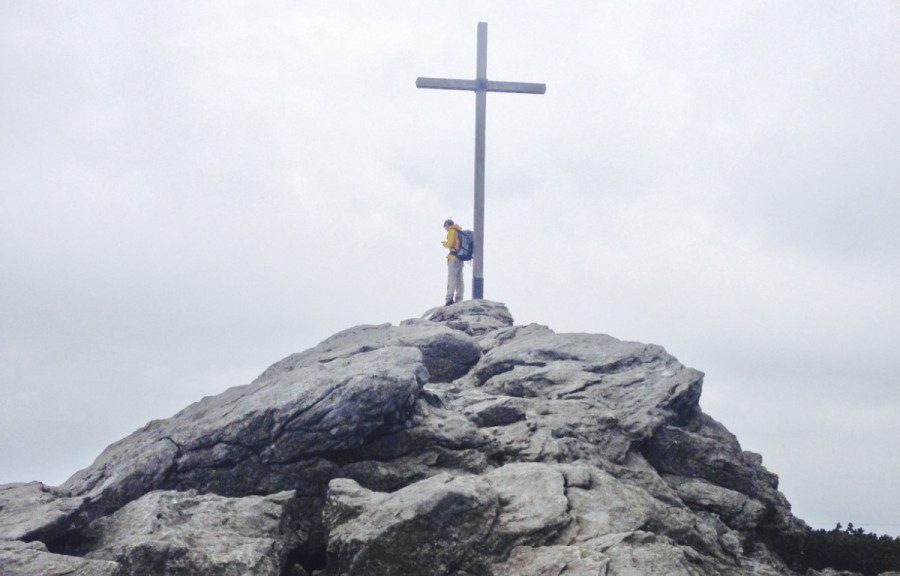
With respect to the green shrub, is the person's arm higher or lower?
higher

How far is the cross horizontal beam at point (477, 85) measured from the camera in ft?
111

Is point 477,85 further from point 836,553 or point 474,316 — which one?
Answer: point 836,553

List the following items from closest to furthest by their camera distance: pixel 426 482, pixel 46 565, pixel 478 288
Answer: pixel 46 565, pixel 426 482, pixel 478 288

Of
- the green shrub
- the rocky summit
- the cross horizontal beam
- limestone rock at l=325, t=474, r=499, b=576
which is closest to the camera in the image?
limestone rock at l=325, t=474, r=499, b=576

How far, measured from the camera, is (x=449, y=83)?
112ft

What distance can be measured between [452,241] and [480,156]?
3704 millimetres

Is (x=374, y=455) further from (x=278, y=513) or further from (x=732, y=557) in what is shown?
(x=732, y=557)

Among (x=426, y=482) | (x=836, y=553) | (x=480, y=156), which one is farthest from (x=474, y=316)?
(x=426, y=482)

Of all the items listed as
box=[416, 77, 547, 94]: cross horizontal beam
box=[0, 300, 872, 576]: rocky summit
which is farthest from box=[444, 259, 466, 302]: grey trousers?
box=[0, 300, 872, 576]: rocky summit

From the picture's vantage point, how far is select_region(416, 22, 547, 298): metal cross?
3334 cm

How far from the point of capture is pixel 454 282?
3391 cm

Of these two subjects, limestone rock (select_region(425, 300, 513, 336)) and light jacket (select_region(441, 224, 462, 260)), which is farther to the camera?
light jacket (select_region(441, 224, 462, 260))

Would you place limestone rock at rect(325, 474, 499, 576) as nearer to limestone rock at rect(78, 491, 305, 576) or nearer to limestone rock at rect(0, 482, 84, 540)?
limestone rock at rect(78, 491, 305, 576)

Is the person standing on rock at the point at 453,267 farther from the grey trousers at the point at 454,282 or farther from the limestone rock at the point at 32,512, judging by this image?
the limestone rock at the point at 32,512
